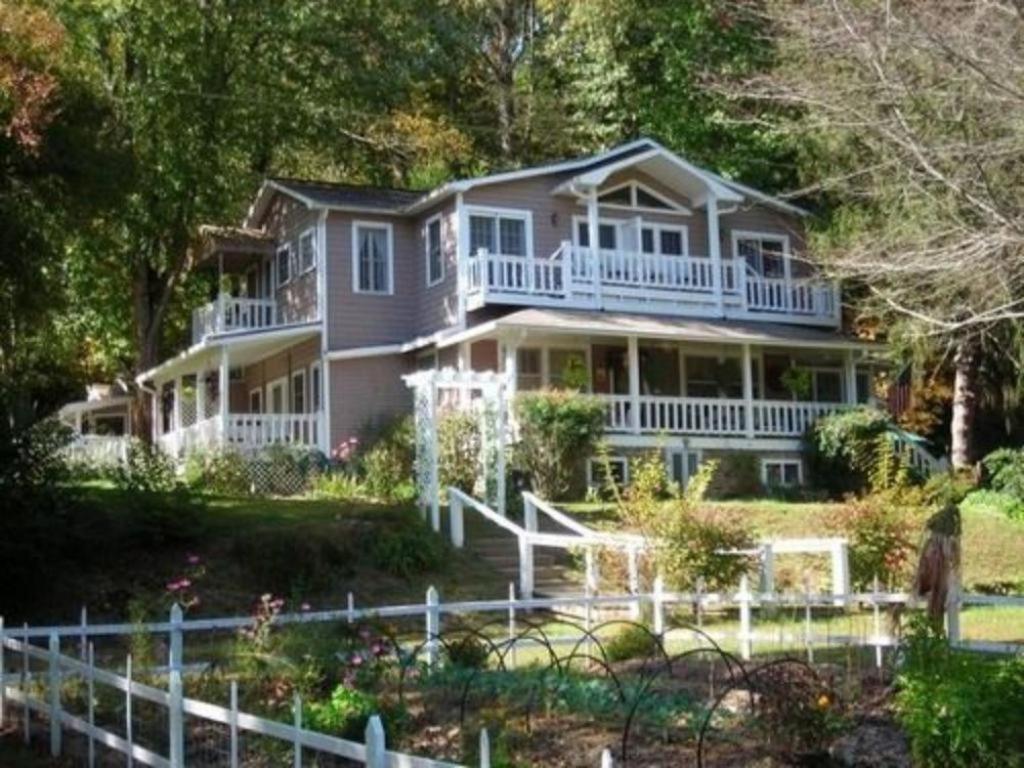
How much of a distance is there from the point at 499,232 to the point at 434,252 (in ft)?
5.42

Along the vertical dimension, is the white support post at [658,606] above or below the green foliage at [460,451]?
below

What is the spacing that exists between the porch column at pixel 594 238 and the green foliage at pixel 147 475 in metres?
9.99

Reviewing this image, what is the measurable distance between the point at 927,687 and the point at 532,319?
22240mm

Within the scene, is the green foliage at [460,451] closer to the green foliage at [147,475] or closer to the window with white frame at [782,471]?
the green foliage at [147,475]

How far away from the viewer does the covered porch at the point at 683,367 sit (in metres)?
30.7

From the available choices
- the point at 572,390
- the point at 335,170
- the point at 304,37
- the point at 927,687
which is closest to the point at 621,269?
the point at 572,390

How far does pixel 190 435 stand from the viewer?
33.6m

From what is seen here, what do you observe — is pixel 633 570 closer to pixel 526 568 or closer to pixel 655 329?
pixel 526 568

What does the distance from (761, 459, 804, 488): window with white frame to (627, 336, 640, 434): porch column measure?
311cm

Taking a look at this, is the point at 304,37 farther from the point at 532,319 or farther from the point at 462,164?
the point at 532,319

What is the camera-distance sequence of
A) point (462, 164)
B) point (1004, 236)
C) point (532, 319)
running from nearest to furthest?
point (1004, 236) < point (532, 319) < point (462, 164)

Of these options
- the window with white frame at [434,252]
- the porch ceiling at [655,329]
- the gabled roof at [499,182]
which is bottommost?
the porch ceiling at [655,329]

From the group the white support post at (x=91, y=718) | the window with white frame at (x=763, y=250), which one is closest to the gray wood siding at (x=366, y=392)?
the window with white frame at (x=763, y=250)

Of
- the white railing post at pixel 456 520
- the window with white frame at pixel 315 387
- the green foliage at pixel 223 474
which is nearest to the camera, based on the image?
the white railing post at pixel 456 520
